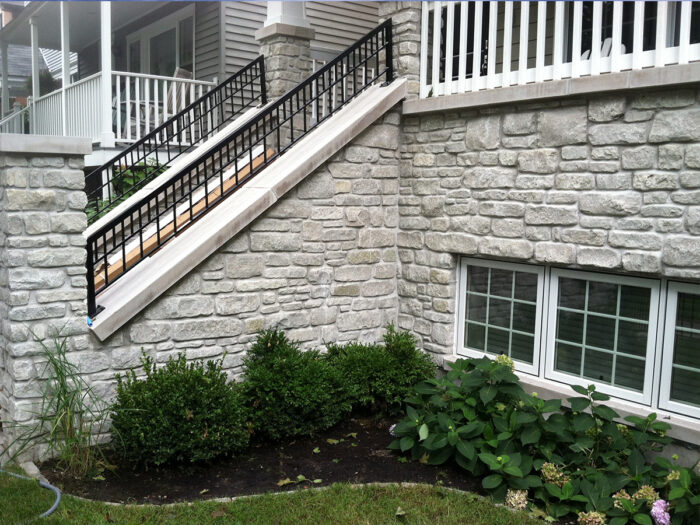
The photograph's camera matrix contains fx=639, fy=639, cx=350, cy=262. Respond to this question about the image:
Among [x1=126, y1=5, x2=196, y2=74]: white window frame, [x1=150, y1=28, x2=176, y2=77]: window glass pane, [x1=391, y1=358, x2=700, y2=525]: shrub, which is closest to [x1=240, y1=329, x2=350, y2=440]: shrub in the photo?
[x1=391, y1=358, x2=700, y2=525]: shrub

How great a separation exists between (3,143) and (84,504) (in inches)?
94.5

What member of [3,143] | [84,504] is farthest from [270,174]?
[84,504]

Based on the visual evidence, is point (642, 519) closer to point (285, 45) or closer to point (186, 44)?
point (285, 45)

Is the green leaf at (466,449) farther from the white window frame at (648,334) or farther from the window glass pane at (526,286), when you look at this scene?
the window glass pane at (526,286)

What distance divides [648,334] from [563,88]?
6.15ft

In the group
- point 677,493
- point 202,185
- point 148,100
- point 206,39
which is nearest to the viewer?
point 677,493

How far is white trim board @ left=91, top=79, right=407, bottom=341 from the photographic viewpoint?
476cm

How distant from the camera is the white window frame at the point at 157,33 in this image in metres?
11.5

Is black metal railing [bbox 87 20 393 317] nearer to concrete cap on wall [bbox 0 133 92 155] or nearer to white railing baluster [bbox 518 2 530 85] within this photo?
concrete cap on wall [bbox 0 133 92 155]

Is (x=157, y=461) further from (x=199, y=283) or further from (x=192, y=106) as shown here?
(x=192, y=106)

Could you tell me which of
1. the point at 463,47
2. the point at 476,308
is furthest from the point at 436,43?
the point at 476,308

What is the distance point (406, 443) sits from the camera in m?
4.74

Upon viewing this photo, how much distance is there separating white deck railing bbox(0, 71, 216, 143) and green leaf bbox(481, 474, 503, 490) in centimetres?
692

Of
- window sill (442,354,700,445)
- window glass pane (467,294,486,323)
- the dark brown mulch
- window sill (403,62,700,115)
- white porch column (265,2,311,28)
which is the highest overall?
white porch column (265,2,311,28)
